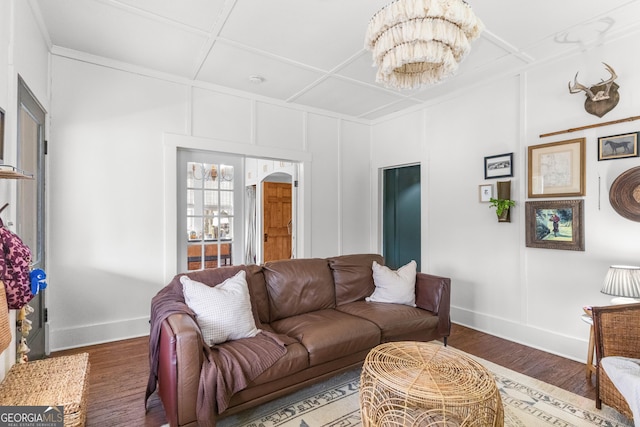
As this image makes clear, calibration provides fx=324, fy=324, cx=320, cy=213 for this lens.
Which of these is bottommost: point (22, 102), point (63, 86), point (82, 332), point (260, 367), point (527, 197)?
point (82, 332)

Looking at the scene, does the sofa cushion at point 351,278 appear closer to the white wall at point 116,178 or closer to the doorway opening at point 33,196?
the white wall at point 116,178

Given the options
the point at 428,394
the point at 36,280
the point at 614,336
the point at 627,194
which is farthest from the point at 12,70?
the point at 627,194

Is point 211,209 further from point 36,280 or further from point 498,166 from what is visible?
point 498,166

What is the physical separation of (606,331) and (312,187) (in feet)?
11.0

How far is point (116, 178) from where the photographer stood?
10.8 feet

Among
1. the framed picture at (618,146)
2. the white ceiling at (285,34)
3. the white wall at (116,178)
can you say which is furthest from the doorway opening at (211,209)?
the framed picture at (618,146)

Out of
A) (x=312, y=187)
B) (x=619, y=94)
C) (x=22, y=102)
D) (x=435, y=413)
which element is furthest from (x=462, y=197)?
Result: (x=22, y=102)

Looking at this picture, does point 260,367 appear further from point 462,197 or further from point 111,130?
point 462,197

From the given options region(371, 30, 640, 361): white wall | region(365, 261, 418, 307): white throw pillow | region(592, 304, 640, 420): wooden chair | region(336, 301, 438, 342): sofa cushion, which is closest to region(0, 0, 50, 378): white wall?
region(336, 301, 438, 342): sofa cushion

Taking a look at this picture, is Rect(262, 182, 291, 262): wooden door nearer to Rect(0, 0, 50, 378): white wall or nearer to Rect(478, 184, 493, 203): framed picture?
Rect(478, 184, 493, 203): framed picture

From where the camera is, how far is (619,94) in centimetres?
271

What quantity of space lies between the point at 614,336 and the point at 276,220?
4.65m

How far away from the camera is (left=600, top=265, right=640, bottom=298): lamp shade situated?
2.26m

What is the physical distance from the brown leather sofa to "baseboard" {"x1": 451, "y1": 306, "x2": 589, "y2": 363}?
866 millimetres
